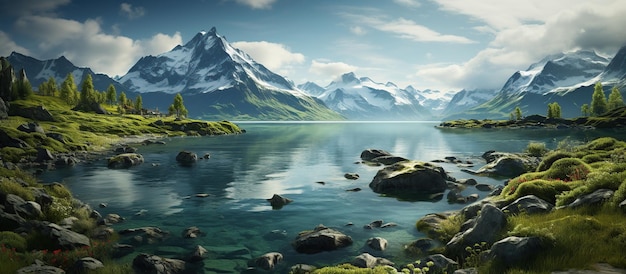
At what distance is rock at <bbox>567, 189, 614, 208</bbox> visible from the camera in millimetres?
19562

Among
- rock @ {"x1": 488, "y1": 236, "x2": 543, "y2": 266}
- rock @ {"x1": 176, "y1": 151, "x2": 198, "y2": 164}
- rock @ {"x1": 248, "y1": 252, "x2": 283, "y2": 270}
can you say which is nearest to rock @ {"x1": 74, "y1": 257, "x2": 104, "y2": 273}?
rock @ {"x1": 248, "y1": 252, "x2": 283, "y2": 270}

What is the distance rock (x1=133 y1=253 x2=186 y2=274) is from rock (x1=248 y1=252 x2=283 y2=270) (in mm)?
3972

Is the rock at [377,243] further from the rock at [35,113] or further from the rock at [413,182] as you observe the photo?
the rock at [35,113]

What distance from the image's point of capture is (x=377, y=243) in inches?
982

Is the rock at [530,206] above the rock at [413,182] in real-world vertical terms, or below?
above

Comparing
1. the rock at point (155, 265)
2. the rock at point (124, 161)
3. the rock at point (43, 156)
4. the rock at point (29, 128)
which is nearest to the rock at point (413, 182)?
the rock at point (155, 265)

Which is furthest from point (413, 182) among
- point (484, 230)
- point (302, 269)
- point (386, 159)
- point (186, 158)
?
point (186, 158)

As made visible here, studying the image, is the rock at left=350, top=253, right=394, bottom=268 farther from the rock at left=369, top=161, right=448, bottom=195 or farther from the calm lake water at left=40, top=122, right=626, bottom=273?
the rock at left=369, top=161, right=448, bottom=195

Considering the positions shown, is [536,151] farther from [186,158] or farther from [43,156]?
[43,156]

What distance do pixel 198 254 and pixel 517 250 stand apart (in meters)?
17.2

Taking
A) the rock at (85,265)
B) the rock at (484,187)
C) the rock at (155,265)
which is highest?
the rock at (85,265)

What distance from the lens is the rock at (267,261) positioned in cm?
2180

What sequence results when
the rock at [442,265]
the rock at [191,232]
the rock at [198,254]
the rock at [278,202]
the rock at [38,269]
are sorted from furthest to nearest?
the rock at [278,202], the rock at [191,232], the rock at [198,254], the rock at [442,265], the rock at [38,269]

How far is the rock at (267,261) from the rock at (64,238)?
9.88m
